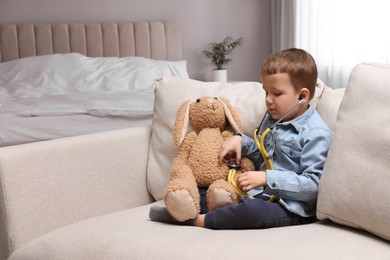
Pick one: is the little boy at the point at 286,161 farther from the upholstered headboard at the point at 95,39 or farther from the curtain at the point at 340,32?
the upholstered headboard at the point at 95,39

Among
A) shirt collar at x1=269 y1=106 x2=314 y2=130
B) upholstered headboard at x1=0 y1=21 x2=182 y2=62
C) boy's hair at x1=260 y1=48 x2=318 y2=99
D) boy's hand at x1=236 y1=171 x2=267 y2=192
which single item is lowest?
upholstered headboard at x1=0 y1=21 x2=182 y2=62

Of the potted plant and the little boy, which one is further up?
the little boy

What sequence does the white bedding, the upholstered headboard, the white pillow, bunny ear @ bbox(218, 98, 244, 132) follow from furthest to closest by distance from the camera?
the upholstered headboard
the white pillow
the white bedding
bunny ear @ bbox(218, 98, 244, 132)

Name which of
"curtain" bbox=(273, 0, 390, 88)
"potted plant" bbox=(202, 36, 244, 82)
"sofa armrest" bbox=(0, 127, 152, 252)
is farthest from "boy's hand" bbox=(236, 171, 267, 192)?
"potted plant" bbox=(202, 36, 244, 82)

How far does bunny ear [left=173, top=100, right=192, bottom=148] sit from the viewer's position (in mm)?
1921

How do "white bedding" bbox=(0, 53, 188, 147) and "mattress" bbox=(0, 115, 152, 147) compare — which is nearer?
"mattress" bbox=(0, 115, 152, 147)

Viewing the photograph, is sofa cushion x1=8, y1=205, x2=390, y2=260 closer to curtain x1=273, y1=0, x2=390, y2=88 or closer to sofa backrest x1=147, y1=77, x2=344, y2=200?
sofa backrest x1=147, y1=77, x2=344, y2=200

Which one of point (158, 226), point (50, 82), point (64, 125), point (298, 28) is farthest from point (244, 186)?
point (298, 28)

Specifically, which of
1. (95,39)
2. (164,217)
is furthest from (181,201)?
(95,39)

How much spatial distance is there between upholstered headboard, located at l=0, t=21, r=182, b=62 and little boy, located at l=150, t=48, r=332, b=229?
3265mm

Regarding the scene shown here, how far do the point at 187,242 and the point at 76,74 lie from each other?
2931mm

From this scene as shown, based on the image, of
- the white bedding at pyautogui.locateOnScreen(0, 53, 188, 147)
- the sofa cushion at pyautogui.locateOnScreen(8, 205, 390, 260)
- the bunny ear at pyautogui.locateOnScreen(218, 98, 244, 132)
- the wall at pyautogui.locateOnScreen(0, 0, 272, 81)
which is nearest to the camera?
the sofa cushion at pyautogui.locateOnScreen(8, 205, 390, 260)

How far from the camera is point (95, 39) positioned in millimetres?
4797

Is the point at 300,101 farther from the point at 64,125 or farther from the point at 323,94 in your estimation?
the point at 64,125
